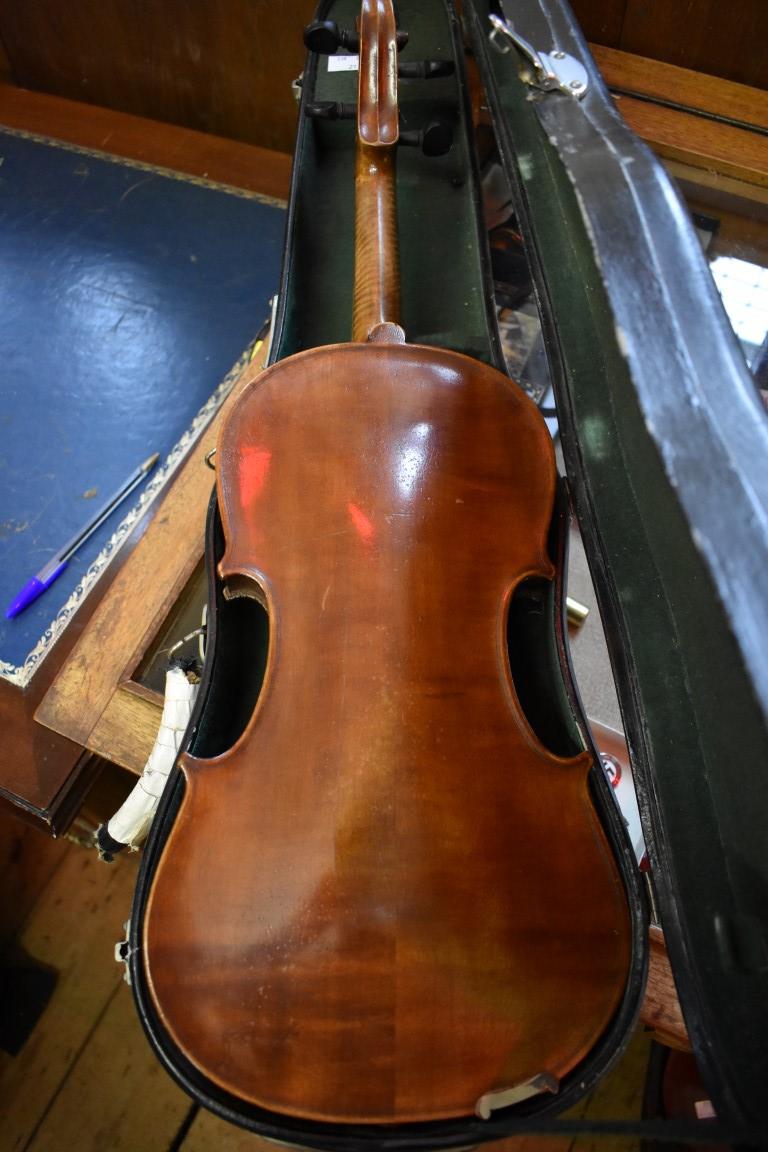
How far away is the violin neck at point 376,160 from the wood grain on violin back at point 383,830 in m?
0.27

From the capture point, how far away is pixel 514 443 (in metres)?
0.84

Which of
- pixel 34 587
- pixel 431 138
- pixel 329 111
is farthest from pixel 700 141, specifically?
pixel 34 587

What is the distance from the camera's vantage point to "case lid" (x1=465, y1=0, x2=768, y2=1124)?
1.86ft

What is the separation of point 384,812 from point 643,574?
31cm

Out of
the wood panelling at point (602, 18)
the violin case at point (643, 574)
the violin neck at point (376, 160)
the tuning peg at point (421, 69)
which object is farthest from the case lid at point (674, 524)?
the wood panelling at point (602, 18)

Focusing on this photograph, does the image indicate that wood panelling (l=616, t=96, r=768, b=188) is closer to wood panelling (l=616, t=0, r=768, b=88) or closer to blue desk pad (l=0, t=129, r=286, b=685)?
wood panelling (l=616, t=0, r=768, b=88)

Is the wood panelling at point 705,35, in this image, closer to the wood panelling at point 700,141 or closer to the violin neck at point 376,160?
the wood panelling at point 700,141

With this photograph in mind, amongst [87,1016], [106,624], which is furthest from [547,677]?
[87,1016]

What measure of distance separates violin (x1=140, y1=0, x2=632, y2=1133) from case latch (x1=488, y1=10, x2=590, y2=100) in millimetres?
429

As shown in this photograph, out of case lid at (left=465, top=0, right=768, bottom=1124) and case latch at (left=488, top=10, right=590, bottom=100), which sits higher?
case latch at (left=488, top=10, right=590, bottom=100)

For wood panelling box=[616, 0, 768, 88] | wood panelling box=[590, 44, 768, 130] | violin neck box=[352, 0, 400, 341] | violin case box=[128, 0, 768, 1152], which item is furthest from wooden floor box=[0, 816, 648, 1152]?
wood panelling box=[616, 0, 768, 88]

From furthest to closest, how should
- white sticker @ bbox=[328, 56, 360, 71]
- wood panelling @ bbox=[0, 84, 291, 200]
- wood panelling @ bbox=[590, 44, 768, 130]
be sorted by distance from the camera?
wood panelling @ bbox=[0, 84, 291, 200]
white sticker @ bbox=[328, 56, 360, 71]
wood panelling @ bbox=[590, 44, 768, 130]

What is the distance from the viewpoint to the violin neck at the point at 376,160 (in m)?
1.01

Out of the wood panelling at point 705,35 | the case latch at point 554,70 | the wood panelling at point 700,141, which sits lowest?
the wood panelling at point 700,141
